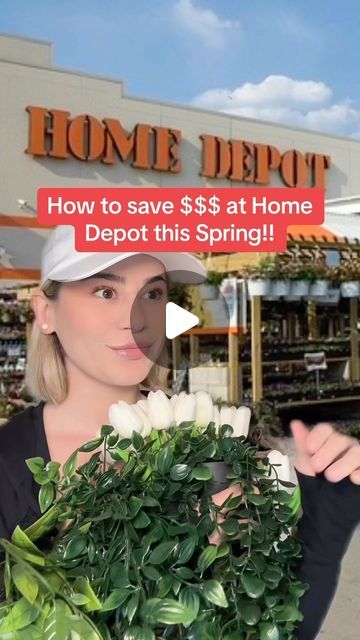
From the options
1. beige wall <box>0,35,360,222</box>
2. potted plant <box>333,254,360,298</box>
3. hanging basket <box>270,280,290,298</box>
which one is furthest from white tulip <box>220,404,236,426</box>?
beige wall <box>0,35,360,222</box>

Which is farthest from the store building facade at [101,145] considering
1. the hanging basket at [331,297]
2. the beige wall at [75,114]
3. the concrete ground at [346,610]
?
the concrete ground at [346,610]

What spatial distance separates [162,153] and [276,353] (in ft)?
17.3

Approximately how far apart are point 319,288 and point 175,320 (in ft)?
11.2

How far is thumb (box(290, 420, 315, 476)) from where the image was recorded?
783mm

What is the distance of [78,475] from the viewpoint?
76cm

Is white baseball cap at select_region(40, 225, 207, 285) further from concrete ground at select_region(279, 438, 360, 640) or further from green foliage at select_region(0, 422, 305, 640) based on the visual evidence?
concrete ground at select_region(279, 438, 360, 640)

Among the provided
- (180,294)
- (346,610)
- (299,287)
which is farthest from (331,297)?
(180,294)

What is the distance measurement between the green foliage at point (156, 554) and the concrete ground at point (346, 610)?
145 centimetres

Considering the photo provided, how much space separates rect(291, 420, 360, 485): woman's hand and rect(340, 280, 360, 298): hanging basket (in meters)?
3.83

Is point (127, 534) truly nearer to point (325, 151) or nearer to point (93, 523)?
point (93, 523)

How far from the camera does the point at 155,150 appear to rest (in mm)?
9203

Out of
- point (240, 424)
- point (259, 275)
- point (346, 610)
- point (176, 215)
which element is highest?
point (259, 275)

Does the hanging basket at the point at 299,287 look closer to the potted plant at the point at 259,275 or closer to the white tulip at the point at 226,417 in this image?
the potted plant at the point at 259,275

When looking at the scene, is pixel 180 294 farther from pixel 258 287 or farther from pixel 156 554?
pixel 258 287
